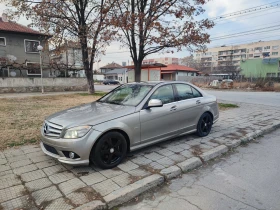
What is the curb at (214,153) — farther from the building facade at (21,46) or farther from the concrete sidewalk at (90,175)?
the building facade at (21,46)

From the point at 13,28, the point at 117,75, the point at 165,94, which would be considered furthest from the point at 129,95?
the point at 117,75

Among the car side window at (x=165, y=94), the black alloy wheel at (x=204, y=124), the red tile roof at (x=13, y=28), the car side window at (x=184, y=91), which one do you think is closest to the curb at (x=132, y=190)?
the car side window at (x=165, y=94)

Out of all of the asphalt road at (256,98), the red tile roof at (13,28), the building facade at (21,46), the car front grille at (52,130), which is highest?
the red tile roof at (13,28)

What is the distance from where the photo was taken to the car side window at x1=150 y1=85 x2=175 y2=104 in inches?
164

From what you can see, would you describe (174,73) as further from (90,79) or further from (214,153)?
(214,153)

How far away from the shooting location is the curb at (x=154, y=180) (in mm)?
2511

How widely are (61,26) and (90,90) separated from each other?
5.23 meters

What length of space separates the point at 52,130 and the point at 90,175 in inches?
38.5

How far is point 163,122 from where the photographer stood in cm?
407

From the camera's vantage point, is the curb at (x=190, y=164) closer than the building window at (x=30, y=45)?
Yes

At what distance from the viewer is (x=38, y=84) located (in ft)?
58.6

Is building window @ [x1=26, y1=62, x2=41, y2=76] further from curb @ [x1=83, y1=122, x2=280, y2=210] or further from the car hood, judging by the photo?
curb @ [x1=83, y1=122, x2=280, y2=210]

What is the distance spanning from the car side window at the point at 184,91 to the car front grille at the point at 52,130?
2.63 metres

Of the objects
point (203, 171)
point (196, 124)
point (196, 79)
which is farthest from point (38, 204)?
point (196, 79)
